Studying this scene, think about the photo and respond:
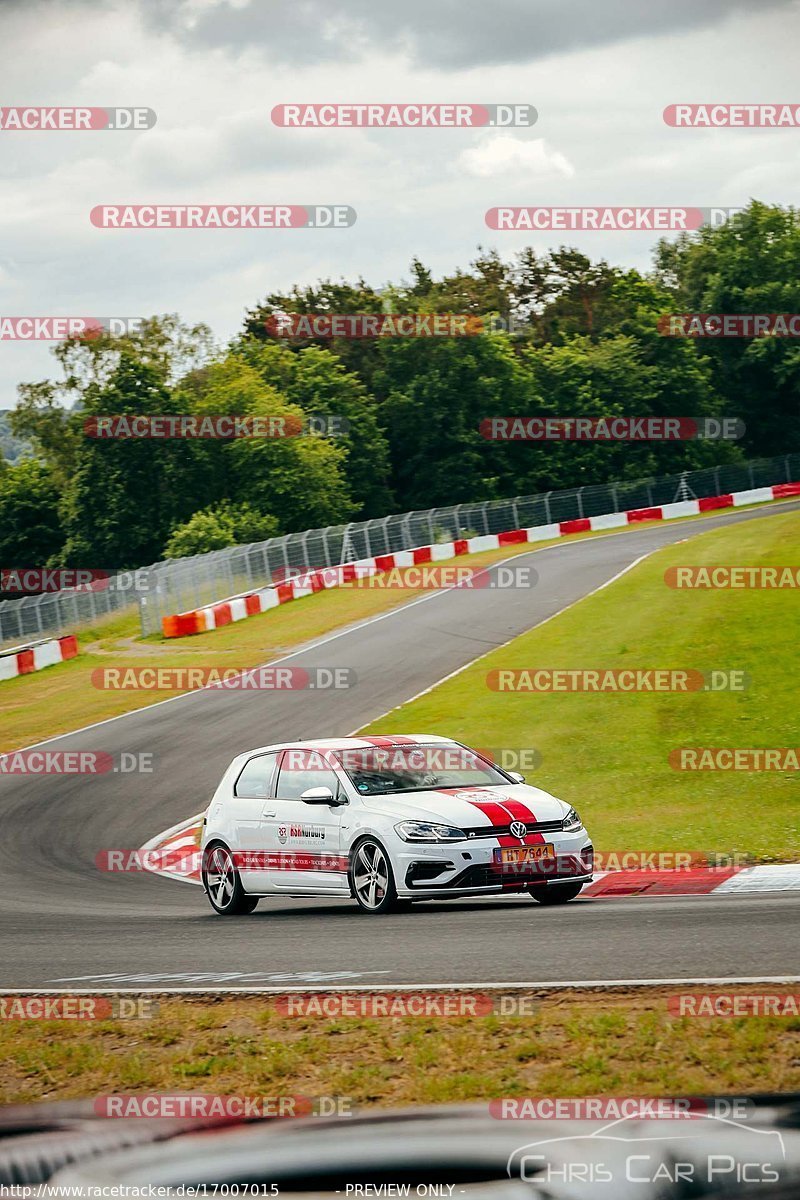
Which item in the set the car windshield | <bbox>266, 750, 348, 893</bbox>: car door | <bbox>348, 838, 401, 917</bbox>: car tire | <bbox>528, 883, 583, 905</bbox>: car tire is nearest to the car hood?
the car windshield

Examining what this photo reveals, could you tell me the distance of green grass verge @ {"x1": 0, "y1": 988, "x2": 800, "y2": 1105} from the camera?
6.03m

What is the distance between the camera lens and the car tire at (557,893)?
12320 mm

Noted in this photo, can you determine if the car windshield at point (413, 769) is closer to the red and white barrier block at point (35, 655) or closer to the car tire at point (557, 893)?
the car tire at point (557, 893)

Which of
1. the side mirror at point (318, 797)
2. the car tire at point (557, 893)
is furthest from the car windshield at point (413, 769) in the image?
the car tire at point (557, 893)

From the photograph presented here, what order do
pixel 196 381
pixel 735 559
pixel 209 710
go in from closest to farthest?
pixel 209 710 < pixel 735 559 < pixel 196 381

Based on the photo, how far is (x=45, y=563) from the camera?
75312 mm

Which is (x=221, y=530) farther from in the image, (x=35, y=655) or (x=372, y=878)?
(x=372, y=878)

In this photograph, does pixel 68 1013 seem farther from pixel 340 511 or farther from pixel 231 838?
pixel 340 511

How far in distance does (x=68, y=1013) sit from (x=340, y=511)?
191 ft

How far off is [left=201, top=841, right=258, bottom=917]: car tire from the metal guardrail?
29.1 m

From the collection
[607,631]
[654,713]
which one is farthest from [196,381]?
[654,713]

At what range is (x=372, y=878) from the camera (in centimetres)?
1207

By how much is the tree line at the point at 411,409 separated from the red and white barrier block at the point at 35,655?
1412cm

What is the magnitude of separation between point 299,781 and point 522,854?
243 centimetres
